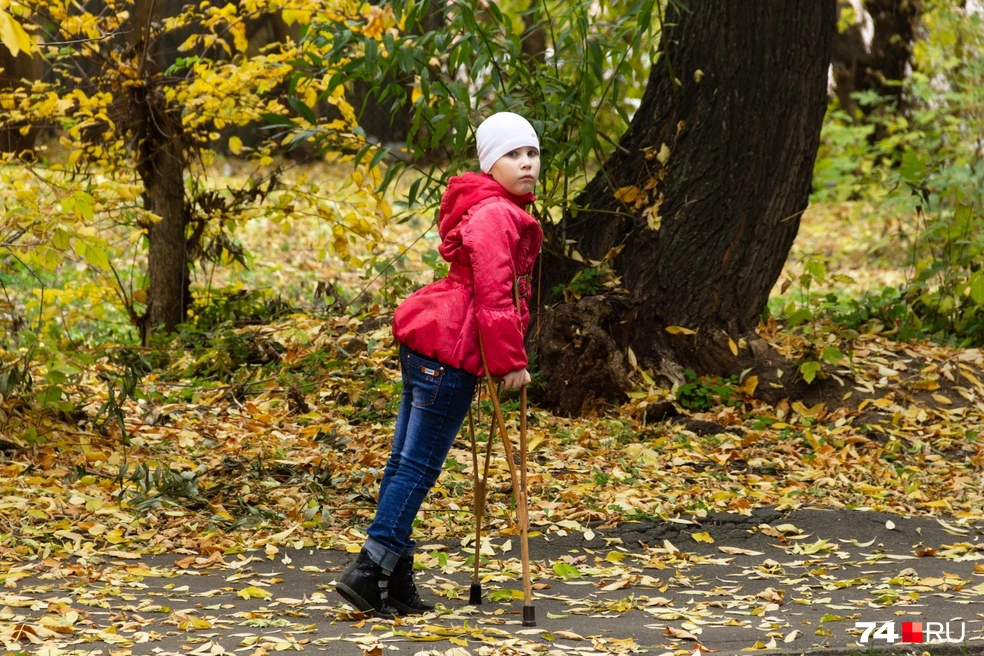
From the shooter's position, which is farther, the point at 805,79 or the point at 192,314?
the point at 192,314

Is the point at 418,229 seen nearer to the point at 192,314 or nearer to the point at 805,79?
the point at 192,314

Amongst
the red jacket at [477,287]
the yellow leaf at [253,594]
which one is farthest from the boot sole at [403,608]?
the red jacket at [477,287]

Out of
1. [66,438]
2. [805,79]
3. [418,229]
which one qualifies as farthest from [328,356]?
[418,229]

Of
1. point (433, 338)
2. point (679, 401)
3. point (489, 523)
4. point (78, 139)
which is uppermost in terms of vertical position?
point (78, 139)

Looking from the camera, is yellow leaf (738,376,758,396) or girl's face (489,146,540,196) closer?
girl's face (489,146,540,196)

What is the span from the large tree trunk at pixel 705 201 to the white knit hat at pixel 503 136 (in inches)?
107

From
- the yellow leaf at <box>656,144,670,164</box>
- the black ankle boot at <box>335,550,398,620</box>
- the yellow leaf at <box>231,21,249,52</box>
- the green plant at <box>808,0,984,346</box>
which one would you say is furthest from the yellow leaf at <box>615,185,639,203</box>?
the black ankle boot at <box>335,550,398,620</box>

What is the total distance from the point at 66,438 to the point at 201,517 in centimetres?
122

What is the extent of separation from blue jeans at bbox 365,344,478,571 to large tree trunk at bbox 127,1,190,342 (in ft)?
13.7

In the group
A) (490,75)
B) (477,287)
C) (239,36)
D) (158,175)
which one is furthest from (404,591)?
(158,175)

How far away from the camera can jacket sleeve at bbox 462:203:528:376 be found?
3.77 m

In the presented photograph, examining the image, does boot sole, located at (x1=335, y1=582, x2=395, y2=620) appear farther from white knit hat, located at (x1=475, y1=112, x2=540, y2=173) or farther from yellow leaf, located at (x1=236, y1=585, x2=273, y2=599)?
white knit hat, located at (x1=475, y1=112, x2=540, y2=173)

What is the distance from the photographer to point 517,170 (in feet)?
13.1

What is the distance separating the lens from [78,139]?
24.1 feet
